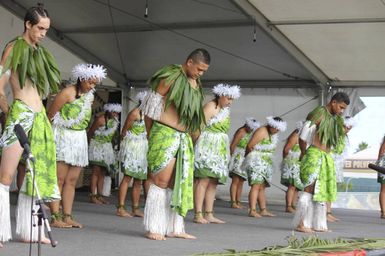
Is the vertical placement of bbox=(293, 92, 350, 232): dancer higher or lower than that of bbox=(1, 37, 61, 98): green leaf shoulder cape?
lower

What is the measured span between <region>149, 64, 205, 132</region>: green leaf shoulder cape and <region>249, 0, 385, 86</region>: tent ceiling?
468 cm

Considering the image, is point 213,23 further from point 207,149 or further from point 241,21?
point 207,149

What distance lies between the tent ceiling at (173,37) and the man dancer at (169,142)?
5170 mm

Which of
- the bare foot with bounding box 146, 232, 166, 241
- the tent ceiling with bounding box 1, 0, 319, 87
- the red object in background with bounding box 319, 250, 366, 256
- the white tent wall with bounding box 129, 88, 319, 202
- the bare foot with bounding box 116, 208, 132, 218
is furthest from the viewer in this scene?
the white tent wall with bounding box 129, 88, 319, 202

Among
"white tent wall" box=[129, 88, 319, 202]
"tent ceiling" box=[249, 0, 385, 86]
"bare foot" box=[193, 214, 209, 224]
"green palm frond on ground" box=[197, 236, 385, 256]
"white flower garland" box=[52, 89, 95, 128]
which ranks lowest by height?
"green palm frond on ground" box=[197, 236, 385, 256]

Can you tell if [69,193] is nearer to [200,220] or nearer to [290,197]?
[200,220]

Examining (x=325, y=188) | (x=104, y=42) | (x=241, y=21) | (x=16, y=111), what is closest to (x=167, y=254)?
(x=16, y=111)

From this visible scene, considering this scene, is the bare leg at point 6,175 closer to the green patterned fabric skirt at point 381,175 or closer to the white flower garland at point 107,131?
the white flower garland at point 107,131

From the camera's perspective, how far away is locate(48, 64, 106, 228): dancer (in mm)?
6145

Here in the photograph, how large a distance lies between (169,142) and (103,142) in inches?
172

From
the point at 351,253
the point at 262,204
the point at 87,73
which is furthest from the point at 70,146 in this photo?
the point at 262,204

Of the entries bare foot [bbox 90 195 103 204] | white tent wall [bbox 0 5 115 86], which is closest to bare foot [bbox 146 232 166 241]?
bare foot [bbox 90 195 103 204]

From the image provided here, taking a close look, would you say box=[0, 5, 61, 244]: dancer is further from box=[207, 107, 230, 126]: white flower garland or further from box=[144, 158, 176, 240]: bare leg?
box=[207, 107, 230, 126]: white flower garland

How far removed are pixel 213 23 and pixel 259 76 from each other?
1562 millimetres
